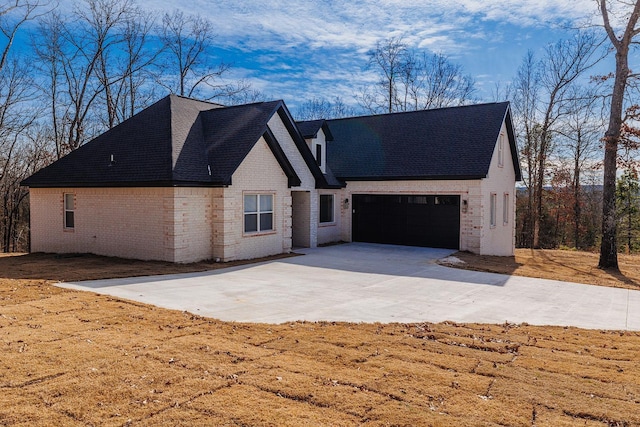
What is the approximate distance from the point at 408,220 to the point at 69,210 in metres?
13.4

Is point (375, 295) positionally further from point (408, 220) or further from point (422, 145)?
point (422, 145)

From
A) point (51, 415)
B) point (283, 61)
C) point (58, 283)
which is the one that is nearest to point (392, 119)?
point (283, 61)

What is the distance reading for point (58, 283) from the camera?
1043 cm

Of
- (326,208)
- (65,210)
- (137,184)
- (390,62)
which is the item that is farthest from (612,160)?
(390,62)

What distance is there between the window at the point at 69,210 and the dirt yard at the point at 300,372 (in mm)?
9325

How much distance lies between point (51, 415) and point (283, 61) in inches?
1230

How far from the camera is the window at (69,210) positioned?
54.1 feet

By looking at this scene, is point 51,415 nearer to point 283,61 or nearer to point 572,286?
point 572,286

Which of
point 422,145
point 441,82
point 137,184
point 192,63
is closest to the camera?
point 137,184

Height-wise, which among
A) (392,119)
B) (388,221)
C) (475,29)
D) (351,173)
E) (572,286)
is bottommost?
(572,286)

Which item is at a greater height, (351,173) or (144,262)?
(351,173)

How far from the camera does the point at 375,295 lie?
10.4 metres

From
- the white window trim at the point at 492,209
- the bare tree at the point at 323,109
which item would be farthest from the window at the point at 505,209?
the bare tree at the point at 323,109

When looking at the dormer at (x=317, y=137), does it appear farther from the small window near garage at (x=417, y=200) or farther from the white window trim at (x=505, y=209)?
the white window trim at (x=505, y=209)
